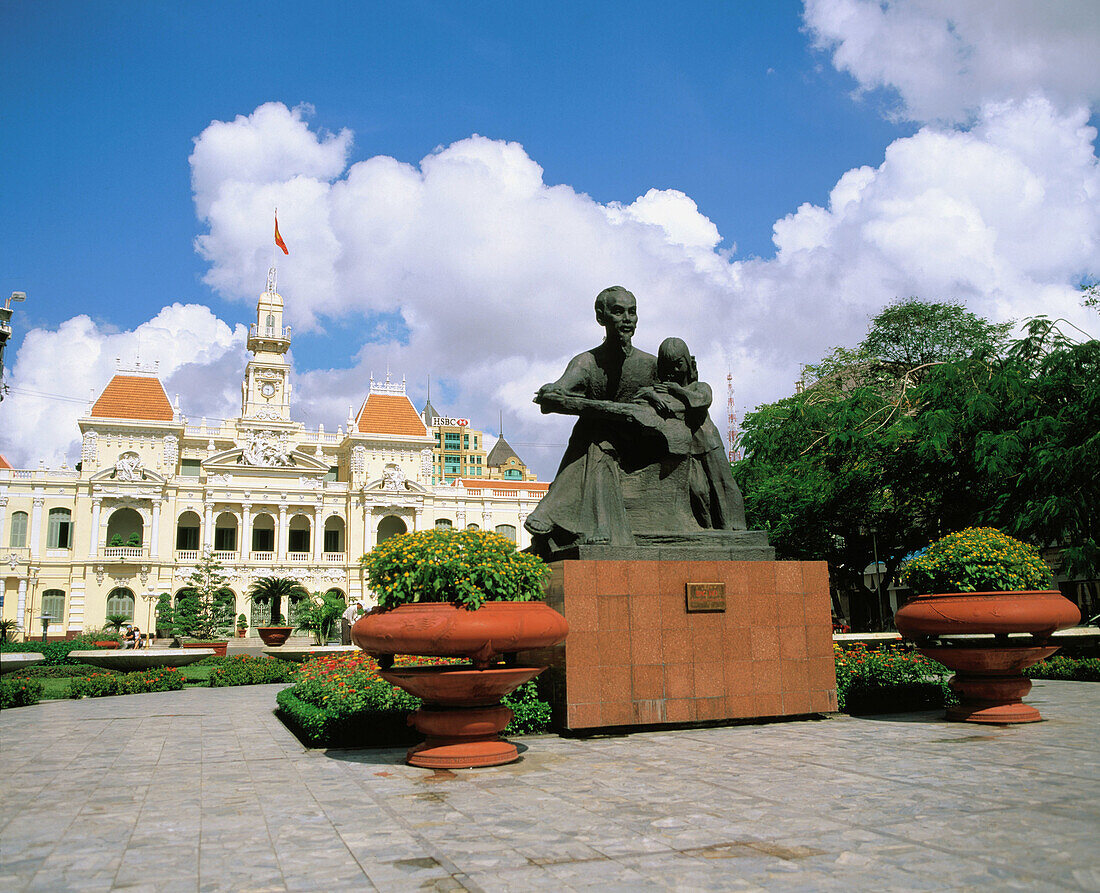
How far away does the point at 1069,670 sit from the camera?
41.4 feet

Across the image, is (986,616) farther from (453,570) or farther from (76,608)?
(76,608)

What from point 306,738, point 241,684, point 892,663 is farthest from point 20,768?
point 241,684

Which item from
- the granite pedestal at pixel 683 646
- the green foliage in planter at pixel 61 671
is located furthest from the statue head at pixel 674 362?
the green foliage in planter at pixel 61 671

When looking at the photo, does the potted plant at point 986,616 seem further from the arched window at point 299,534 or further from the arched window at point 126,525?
the arched window at point 299,534

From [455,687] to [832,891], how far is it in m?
3.03

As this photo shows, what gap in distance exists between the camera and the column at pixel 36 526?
5094 centimetres

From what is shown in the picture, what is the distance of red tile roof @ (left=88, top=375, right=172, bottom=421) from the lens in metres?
55.8

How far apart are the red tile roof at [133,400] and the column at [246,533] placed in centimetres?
809

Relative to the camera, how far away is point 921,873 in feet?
11.3

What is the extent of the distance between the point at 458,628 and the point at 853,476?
17.6 metres

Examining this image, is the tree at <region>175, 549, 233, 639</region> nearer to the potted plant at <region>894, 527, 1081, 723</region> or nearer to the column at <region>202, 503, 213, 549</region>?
the column at <region>202, 503, 213, 549</region>

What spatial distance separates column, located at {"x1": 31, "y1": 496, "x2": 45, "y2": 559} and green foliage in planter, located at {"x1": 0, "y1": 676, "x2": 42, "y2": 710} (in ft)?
147

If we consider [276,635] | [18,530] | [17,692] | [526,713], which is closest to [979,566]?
[526,713]

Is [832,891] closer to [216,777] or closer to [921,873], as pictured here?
[921,873]
